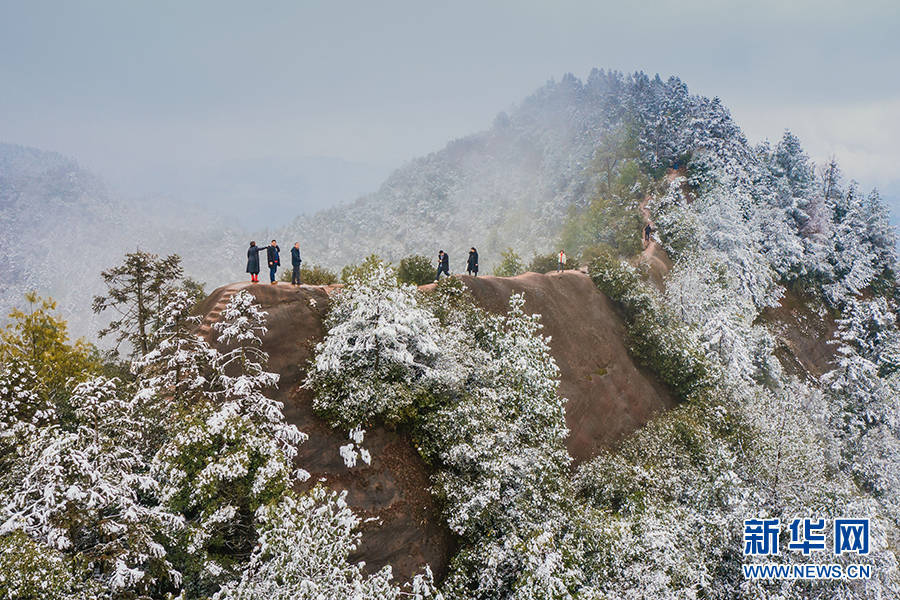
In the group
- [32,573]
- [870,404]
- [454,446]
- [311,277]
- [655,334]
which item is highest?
[311,277]

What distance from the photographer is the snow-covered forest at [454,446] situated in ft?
36.2

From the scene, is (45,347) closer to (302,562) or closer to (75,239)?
(302,562)

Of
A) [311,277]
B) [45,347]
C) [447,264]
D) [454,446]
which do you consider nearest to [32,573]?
[454,446]

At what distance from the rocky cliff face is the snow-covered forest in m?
0.60

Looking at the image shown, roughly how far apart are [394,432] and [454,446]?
2809 mm

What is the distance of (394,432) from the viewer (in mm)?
17547

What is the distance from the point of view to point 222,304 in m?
18.8

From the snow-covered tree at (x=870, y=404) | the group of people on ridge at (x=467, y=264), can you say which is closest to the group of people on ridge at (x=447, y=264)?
the group of people on ridge at (x=467, y=264)

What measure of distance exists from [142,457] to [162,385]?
238cm

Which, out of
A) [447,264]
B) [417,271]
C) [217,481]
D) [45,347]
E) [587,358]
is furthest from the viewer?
[587,358]

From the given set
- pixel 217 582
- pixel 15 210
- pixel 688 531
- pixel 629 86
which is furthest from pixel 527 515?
pixel 15 210

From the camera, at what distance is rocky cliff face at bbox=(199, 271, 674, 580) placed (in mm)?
15805

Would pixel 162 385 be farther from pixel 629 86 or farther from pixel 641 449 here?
pixel 629 86

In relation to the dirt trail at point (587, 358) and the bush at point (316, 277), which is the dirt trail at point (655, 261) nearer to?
the dirt trail at point (587, 358)
